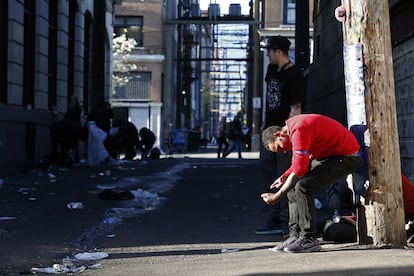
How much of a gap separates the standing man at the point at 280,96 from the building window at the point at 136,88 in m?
38.7

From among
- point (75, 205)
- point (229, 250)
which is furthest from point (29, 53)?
point (229, 250)

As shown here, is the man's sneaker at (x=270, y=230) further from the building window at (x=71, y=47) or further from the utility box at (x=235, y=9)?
the utility box at (x=235, y=9)

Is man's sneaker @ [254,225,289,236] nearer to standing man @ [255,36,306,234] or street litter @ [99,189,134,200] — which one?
standing man @ [255,36,306,234]

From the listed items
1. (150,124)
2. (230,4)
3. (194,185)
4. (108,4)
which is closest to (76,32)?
(108,4)

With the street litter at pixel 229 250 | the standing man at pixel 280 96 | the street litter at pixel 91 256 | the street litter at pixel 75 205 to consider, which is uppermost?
the standing man at pixel 280 96

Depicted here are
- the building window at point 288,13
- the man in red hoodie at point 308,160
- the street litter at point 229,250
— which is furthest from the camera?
the building window at point 288,13

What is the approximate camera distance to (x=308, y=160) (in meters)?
5.55

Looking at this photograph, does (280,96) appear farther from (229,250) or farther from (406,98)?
(406,98)

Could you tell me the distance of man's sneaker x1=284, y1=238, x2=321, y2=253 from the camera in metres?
5.75

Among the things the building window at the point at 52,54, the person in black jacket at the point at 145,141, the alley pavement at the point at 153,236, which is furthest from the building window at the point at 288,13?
the alley pavement at the point at 153,236

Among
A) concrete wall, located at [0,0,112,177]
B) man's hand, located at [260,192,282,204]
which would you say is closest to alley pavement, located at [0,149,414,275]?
man's hand, located at [260,192,282,204]

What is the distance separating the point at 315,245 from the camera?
19.1 ft

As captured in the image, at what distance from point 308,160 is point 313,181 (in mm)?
255

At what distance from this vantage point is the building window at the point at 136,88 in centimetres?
4531
